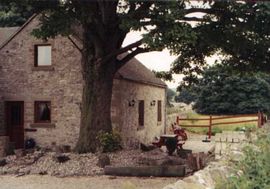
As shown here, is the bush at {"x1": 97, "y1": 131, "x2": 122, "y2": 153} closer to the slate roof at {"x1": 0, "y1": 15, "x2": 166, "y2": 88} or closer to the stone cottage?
the stone cottage

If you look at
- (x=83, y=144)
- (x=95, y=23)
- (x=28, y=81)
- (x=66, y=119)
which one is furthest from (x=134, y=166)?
(x=28, y=81)

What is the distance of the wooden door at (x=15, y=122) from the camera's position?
2294 cm

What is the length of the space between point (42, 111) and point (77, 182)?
366 inches

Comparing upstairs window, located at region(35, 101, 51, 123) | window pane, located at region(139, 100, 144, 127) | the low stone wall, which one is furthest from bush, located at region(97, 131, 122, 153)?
the low stone wall

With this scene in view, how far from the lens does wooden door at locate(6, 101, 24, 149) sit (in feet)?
75.3

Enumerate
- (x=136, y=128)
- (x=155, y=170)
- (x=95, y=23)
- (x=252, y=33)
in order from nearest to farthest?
(x=155, y=170), (x=252, y=33), (x=95, y=23), (x=136, y=128)

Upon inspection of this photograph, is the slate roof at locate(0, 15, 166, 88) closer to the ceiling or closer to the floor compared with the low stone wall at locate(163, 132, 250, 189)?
closer to the ceiling

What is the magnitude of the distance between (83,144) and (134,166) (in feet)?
13.0

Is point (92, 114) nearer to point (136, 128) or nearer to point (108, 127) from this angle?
point (108, 127)

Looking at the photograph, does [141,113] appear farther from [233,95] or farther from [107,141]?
[233,95]

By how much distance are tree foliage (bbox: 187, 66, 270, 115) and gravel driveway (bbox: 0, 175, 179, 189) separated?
99.6ft

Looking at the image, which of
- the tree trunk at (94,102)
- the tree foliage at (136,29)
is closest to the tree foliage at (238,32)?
the tree foliage at (136,29)

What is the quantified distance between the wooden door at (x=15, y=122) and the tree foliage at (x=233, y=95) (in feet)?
78.1

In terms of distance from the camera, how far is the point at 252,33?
53.9ft
